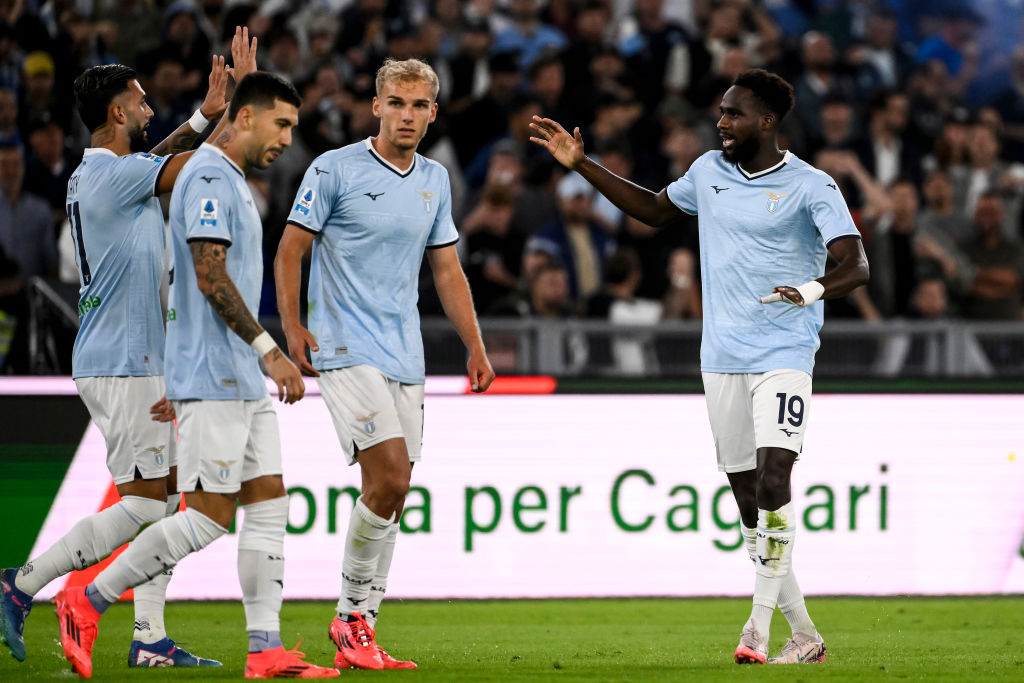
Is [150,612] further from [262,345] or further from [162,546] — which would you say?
[262,345]

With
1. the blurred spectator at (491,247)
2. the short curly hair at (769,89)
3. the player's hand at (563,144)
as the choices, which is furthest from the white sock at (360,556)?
the blurred spectator at (491,247)

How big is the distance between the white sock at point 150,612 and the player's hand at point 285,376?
1469 mm

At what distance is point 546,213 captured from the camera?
40.6 ft

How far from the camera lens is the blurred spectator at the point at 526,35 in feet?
47.5

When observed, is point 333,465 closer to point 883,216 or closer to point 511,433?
point 511,433

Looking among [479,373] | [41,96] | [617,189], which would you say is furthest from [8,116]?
[479,373]

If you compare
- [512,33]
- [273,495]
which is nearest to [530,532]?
[273,495]

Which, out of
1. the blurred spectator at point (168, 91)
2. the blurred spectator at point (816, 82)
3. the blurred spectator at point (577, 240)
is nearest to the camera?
the blurred spectator at point (577, 240)

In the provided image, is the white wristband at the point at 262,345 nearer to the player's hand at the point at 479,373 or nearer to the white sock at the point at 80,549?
the white sock at the point at 80,549

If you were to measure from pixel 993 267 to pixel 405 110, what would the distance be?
7353mm

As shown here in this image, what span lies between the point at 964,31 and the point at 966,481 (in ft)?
28.0

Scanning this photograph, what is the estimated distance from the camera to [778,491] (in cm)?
666

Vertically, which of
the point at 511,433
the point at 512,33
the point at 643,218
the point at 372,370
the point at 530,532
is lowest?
the point at 530,532

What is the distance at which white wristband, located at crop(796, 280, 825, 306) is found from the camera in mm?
6377
